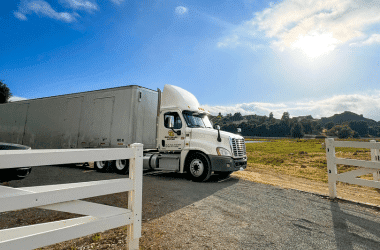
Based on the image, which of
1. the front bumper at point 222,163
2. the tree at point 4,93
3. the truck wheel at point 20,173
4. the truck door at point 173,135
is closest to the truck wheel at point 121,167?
the truck door at point 173,135

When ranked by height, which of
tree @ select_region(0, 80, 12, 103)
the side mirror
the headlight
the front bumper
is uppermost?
tree @ select_region(0, 80, 12, 103)

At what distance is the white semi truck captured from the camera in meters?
7.85

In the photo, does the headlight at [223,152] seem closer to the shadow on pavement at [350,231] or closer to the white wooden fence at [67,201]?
the shadow on pavement at [350,231]

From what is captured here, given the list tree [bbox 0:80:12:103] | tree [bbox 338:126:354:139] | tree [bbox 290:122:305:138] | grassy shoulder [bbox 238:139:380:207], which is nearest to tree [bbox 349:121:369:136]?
tree [bbox 338:126:354:139]

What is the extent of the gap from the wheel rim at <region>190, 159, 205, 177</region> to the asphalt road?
1.36 metres

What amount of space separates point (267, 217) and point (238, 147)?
13.2 feet

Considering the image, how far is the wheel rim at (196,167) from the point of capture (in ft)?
25.7

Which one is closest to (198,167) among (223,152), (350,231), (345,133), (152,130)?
(223,152)

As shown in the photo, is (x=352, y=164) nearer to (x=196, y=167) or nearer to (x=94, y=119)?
(x=196, y=167)

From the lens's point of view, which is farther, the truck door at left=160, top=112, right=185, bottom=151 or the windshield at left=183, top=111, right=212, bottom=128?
the windshield at left=183, top=111, right=212, bottom=128

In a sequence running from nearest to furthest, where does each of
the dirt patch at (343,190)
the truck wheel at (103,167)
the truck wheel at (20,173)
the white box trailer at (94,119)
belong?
the dirt patch at (343,190) → the truck wheel at (20,173) → the white box trailer at (94,119) → the truck wheel at (103,167)

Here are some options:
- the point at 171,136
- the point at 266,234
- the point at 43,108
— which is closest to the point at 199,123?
the point at 171,136

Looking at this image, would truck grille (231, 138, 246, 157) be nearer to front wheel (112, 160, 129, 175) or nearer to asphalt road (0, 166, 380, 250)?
asphalt road (0, 166, 380, 250)

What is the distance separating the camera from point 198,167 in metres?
7.91
